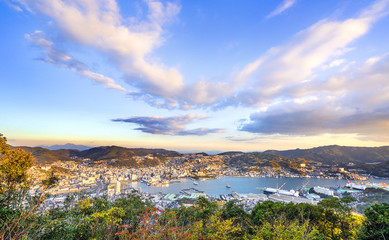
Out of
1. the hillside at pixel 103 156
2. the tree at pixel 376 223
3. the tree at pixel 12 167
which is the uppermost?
the tree at pixel 12 167

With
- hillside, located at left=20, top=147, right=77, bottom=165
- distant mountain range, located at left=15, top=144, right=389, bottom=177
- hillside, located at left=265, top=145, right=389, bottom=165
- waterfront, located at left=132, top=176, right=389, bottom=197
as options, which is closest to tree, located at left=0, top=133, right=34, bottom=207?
waterfront, located at left=132, top=176, right=389, bottom=197

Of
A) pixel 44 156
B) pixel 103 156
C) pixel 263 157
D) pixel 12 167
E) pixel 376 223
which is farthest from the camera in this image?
pixel 103 156

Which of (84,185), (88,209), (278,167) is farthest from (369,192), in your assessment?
(84,185)

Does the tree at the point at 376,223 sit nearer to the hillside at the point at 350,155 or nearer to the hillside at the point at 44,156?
the hillside at the point at 44,156

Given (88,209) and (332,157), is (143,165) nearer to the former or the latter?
(88,209)

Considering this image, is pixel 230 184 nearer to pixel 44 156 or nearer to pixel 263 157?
pixel 263 157

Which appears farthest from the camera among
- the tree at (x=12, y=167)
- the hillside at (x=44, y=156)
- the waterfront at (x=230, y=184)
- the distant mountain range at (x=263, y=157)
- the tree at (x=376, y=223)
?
the distant mountain range at (x=263, y=157)

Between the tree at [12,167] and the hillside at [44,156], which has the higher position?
the tree at [12,167]

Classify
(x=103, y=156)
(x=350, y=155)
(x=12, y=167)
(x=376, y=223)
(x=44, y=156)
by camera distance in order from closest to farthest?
(x=376, y=223), (x=12, y=167), (x=44, y=156), (x=103, y=156), (x=350, y=155)

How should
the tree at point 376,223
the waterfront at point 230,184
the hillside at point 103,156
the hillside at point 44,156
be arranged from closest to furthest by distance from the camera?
the tree at point 376,223
the waterfront at point 230,184
the hillside at point 44,156
the hillside at point 103,156

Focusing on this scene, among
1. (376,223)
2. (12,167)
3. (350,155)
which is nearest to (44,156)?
(12,167)

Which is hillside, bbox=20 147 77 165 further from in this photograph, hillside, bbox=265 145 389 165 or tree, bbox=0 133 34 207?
hillside, bbox=265 145 389 165

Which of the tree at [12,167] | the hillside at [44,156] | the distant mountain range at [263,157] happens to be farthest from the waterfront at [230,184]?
the hillside at [44,156]
